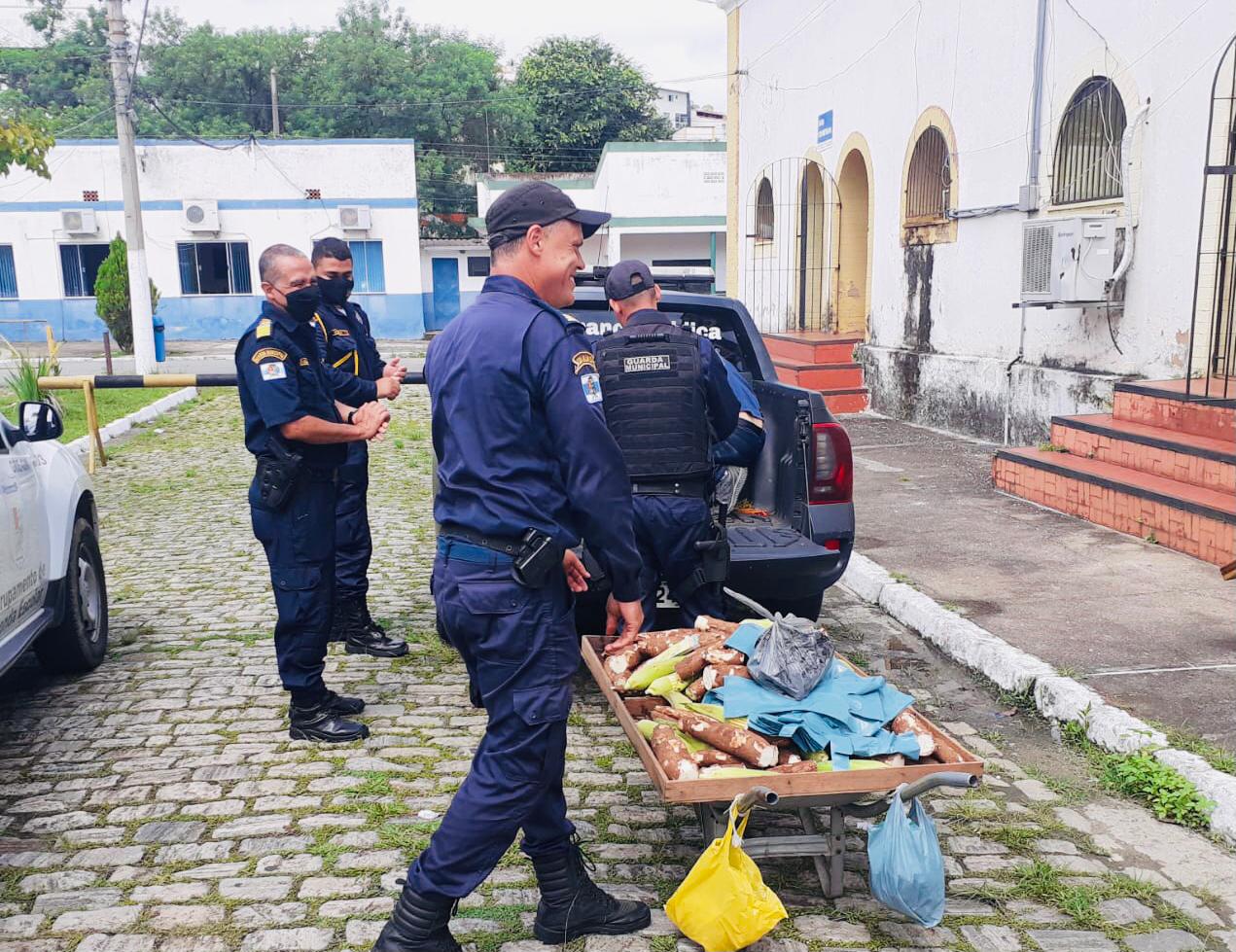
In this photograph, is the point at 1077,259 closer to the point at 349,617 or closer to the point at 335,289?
the point at 335,289

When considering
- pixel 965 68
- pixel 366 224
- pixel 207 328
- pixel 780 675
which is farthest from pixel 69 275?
pixel 780 675

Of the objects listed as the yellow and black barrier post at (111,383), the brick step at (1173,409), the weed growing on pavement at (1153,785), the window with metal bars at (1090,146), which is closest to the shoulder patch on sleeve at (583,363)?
the weed growing on pavement at (1153,785)

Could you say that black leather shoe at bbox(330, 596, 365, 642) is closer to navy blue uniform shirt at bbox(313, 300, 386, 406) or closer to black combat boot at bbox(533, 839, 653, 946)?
navy blue uniform shirt at bbox(313, 300, 386, 406)

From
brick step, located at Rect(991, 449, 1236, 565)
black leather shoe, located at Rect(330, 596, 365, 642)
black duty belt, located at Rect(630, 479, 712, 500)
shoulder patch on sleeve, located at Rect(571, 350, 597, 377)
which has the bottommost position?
black leather shoe, located at Rect(330, 596, 365, 642)

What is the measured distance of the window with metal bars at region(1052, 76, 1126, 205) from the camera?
30.4ft

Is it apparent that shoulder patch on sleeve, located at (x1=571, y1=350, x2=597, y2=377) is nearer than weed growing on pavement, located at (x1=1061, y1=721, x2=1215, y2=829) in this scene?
Yes

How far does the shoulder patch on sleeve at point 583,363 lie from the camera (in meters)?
2.86

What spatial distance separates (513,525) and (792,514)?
2584 mm

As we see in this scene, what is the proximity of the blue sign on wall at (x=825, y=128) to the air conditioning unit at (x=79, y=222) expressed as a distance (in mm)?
22508

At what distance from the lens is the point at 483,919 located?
3.16 metres

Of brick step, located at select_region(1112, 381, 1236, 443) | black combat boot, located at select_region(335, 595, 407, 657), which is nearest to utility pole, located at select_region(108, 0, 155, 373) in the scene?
black combat boot, located at select_region(335, 595, 407, 657)

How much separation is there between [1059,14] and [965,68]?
72.5 inches

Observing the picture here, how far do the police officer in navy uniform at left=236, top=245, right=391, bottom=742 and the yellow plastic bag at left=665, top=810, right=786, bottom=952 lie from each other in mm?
2039

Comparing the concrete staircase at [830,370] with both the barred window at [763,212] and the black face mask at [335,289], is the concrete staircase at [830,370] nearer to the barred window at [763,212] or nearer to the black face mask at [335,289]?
the barred window at [763,212]
